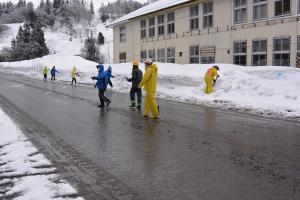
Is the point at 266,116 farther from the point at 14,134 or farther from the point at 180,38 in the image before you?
the point at 180,38

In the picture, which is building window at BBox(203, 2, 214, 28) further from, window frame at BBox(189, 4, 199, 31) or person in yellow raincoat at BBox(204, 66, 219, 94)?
person in yellow raincoat at BBox(204, 66, 219, 94)

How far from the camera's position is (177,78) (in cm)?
2300

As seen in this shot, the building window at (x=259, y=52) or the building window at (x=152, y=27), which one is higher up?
the building window at (x=152, y=27)

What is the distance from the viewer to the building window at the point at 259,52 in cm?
2488

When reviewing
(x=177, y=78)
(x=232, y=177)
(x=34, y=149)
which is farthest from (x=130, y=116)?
(x=177, y=78)

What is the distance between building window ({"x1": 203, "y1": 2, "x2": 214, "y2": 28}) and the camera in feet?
96.3

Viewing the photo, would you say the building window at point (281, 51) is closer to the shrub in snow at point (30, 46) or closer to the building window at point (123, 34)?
the building window at point (123, 34)

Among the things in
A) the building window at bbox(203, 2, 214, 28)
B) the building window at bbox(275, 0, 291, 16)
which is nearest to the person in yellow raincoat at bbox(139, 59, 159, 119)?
the building window at bbox(275, 0, 291, 16)

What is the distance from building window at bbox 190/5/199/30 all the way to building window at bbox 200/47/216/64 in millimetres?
2240

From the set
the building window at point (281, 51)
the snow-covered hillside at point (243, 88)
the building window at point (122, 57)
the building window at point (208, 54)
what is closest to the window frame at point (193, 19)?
the building window at point (208, 54)

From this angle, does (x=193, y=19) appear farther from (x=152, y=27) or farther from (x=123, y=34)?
(x=123, y=34)

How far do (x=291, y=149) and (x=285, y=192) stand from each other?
269 cm

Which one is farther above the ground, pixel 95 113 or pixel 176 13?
pixel 176 13

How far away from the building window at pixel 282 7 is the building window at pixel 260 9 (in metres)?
0.85
